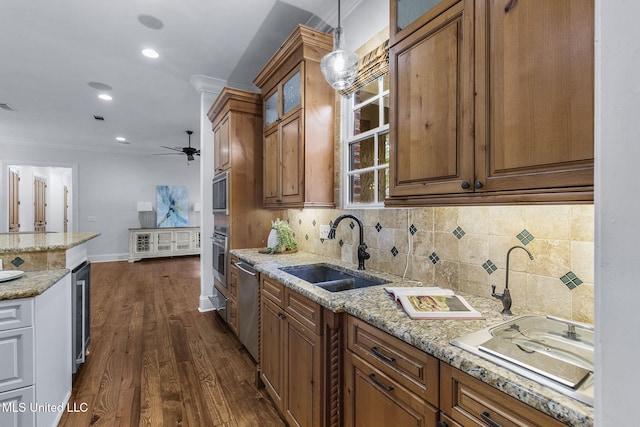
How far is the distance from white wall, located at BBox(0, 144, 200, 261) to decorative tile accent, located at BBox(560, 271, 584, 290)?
28.4 ft

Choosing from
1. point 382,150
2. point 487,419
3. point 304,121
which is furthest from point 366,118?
point 487,419

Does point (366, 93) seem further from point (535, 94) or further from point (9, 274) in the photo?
point (9, 274)

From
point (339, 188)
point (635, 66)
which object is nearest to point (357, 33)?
point (339, 188)

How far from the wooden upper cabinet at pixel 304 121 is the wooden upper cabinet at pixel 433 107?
985mm

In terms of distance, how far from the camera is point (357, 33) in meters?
2.33

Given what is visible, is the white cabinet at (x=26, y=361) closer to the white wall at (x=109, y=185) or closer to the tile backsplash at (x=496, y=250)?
the tile backsplash at (x=496, y=250)

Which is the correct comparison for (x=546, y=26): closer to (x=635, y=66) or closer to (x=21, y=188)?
(x=635, y=66)

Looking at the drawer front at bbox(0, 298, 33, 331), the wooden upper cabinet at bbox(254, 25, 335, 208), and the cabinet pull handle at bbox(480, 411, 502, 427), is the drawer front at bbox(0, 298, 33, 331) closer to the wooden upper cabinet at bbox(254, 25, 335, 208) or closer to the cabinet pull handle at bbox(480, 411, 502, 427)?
the wooden upper cabinet at bbox(254, 25, 335, 208)

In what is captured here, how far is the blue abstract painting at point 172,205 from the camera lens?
809cm

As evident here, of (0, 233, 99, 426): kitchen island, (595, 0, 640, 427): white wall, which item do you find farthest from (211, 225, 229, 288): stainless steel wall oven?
(595, 0, 640, 427): white wall

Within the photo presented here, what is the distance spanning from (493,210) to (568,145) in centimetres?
58

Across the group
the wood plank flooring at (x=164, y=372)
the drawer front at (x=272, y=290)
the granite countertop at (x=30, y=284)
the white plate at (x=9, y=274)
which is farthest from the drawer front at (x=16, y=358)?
the drawer front at (x=272, y=290)

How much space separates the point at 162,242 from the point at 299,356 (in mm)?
7175

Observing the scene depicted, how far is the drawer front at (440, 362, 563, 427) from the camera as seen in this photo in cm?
74
